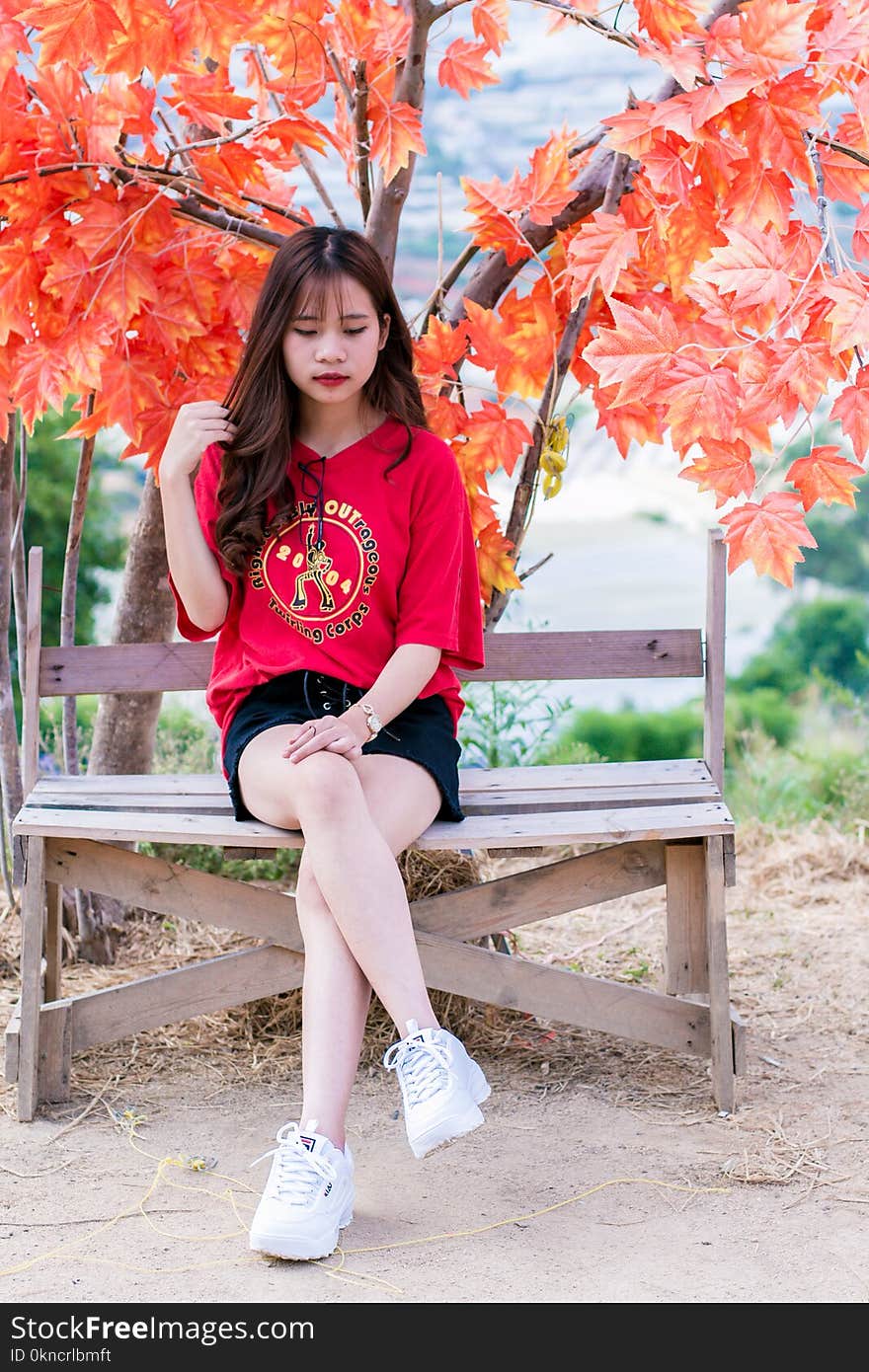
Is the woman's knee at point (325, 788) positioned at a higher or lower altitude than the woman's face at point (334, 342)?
lower

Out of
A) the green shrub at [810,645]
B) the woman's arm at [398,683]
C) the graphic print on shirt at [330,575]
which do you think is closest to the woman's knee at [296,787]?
the woman's arm at [398,683]

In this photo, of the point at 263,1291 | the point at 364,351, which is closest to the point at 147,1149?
the point at 263,1291

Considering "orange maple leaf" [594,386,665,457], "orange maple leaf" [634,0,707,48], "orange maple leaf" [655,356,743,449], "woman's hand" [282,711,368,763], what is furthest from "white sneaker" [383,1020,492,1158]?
"orange maple leaf" [634,0,707,48]

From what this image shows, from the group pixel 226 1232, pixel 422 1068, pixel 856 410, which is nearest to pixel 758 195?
pixel 856 410

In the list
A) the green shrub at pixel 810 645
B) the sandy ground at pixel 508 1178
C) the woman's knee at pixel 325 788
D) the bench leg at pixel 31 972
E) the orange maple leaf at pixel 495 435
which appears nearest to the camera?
the sandy ground at pixel 508 1178

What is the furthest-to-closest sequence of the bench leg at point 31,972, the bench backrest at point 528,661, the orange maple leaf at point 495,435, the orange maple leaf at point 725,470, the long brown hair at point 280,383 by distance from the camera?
the bench backrest at point 528,661 → the orange maple leaf at point 495,435 → the bench leg at point 31,972 → the long brown hair at point 280,383 → the orange maple leaf at point 725,470

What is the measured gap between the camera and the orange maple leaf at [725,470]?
2180 mm

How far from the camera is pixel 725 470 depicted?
2.19 metres

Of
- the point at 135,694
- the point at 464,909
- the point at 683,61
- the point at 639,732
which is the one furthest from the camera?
the point at 639,732

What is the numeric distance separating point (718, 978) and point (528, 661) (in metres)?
0.76

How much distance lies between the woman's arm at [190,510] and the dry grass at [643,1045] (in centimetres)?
70

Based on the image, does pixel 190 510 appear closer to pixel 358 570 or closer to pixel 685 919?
pixel 358 570

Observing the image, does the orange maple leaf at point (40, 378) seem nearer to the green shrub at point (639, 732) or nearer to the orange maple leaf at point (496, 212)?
the orange maple leaf at point (496, 212)

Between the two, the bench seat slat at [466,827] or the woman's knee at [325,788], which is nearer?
the woman's knee at [325,788]
